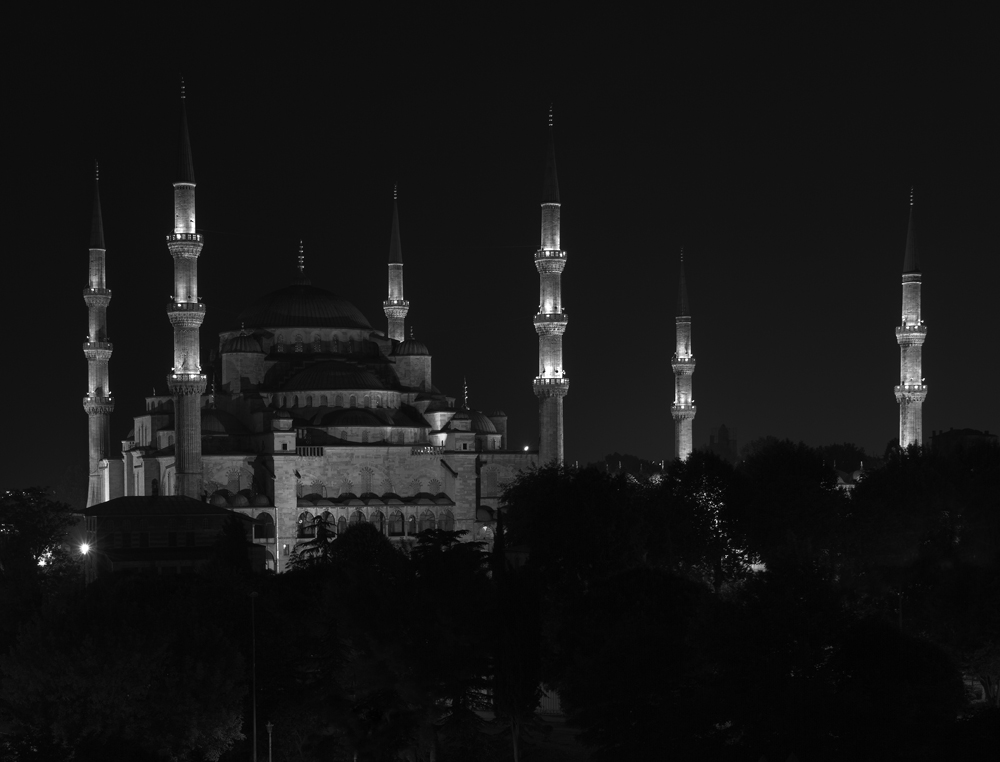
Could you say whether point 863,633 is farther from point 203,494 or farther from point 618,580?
point 203,494

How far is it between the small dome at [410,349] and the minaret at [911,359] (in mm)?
16958

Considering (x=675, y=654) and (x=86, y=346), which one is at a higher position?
(x=86, y=346)

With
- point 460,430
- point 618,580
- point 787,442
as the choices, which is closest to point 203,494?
point 460,430

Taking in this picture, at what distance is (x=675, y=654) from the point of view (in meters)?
28.4

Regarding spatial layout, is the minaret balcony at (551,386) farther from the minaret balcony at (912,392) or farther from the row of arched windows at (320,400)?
the minaret balcony at (912,392)

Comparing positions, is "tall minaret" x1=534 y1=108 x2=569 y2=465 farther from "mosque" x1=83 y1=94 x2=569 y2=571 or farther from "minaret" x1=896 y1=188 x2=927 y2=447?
"minaret" x1=896 y1=188 x2=927 y2=447

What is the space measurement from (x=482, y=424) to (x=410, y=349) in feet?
17.6

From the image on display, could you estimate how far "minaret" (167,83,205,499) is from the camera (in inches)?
2117

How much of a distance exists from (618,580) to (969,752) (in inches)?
431

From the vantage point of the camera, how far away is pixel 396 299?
69812mm

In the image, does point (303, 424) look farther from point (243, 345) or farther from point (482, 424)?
point (482, 424)

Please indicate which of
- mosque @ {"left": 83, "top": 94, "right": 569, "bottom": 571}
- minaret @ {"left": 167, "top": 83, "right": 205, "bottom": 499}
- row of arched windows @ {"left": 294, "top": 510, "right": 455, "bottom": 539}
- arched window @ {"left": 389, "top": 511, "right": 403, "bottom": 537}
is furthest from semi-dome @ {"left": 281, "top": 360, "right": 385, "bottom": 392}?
minaret @ {"left": 167, "top": 83, "right": 205, "bottom": 499}

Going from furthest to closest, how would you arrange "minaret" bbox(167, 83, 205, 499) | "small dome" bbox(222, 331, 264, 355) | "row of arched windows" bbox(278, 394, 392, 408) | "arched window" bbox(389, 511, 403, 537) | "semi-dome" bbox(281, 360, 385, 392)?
"small dome" bbox(222, 331, 264, 355)
"semi-dome" bbox(281, 360, 385, 392)
"row of arched windows" bbox(278, 394, 392, 408)
"arched window" bbox(389, 511, 403, 537)
"minaret" bbox(167, 83, 205, 499)

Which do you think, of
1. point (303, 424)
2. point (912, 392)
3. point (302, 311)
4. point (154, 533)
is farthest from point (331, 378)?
point (912, 392)
